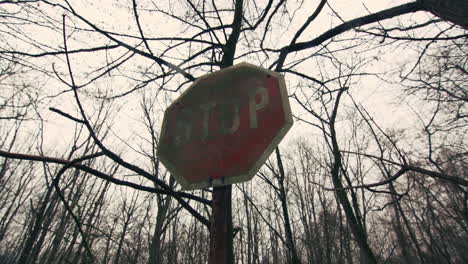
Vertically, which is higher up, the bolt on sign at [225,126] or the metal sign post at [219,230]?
the bolt on sign at [225,126]

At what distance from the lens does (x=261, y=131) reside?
0.94 meters

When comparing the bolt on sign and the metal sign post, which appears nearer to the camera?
the metal sign post

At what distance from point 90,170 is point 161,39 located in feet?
6.27

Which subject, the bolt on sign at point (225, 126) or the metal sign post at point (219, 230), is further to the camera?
the bolt on sign at point (225, 126)

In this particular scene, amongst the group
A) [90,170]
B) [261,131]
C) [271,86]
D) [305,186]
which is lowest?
[90,170]

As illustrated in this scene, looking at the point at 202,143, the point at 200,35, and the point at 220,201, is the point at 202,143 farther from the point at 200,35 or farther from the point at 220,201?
the point at 200,35

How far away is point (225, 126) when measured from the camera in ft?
3.34

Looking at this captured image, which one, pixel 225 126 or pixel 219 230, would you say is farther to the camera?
pixel 225 126

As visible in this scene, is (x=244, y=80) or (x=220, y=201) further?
→ (x=244, y=80)

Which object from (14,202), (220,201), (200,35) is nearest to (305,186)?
(200,35)

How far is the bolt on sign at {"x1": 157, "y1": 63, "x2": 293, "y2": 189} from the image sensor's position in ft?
3.04

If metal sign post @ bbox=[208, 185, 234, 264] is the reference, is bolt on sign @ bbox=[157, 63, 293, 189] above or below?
above

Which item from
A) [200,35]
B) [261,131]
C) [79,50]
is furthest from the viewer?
[200,35]

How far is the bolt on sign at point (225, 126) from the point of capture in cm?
93
